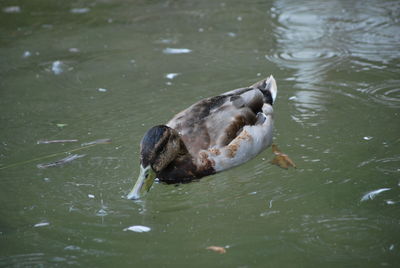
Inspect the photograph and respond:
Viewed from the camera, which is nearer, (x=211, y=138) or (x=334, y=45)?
(x=211, y=138)

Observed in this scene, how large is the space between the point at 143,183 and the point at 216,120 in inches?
48.6

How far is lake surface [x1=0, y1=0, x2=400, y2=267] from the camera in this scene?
445 centimetres

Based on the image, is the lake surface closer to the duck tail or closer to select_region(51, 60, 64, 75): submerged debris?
select_region(51, 60, 64, 75): submerged debris

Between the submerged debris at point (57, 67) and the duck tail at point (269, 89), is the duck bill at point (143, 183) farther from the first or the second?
the submerged debris at point (57, 67)

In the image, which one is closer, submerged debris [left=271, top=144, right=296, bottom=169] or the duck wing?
submerged debris [left=271, top=144, right=296, bottom=169]

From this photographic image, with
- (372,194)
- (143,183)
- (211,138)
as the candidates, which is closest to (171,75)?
(211,138)

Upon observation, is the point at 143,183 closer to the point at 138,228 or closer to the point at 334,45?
the point at 138,228

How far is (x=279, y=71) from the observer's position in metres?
7.88

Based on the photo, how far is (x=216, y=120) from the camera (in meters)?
5.84

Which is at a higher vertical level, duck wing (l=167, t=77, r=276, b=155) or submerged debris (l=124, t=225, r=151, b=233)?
duck wing (l=167, t=77, r=276, b=155)

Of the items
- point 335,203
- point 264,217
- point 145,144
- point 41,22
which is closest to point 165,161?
point 145,144

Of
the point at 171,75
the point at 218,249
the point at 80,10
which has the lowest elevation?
the point at 218,249

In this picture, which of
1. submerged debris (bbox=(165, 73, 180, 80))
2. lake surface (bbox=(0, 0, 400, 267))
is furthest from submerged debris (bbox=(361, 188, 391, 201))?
submerged debris (bbox=(165, 73, 180, 80))

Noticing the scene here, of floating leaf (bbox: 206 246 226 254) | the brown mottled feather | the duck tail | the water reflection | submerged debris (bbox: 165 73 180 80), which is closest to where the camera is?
floating leaf (bbox: 206 246 226 254)
